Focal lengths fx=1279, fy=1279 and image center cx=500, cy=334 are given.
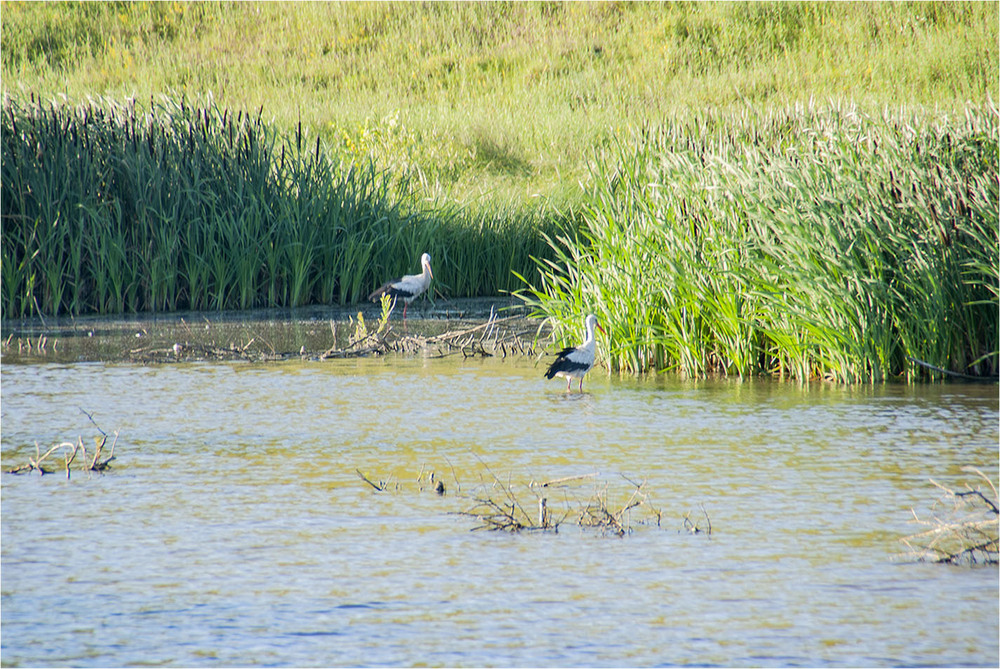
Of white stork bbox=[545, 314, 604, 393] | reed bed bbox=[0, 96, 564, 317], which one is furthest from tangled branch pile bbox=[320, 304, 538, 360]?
reed bed bbox=[0, 96, 564, 317]

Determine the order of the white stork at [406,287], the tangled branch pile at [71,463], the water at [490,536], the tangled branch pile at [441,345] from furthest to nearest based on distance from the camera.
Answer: the white stork at [406,287], the tangled branch pile at [441,345], the tangled branch pile at [71,463], the water at [490,536]

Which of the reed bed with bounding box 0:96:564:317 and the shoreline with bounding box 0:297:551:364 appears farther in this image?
the reed bed with bounding box 0:96:564:317

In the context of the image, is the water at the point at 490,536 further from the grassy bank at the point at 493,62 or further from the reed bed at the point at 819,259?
the grassy bank at the point at 493,62

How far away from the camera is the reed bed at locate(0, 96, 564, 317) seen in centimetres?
1289

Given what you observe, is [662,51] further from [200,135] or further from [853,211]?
[853,211]

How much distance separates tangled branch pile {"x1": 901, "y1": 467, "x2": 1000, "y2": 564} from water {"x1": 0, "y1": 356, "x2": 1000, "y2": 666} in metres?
0.09

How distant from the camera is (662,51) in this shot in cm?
3509

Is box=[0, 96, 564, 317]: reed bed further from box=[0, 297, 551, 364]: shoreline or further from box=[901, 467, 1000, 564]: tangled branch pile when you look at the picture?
box=[901, 467, 1000, 564]: tangled branch pile

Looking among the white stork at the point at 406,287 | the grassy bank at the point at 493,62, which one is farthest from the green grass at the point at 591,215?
the white stork at the point at 406,287

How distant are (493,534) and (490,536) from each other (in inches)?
1.3

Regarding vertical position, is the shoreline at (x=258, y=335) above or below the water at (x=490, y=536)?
above

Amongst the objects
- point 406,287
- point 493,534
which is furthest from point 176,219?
point 493,534

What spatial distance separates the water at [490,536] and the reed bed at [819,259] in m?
0.55

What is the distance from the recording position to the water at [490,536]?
12.9 feet
